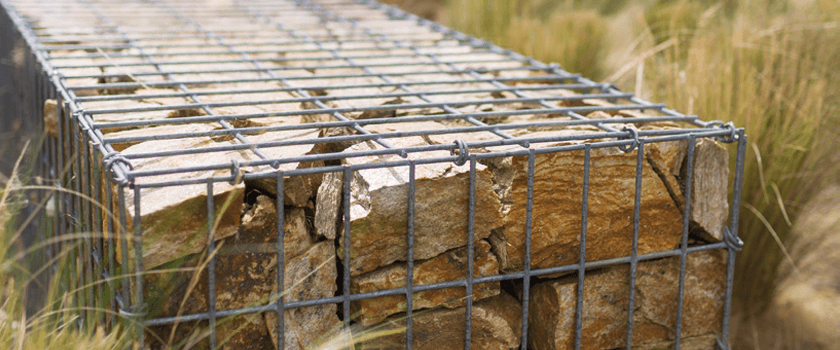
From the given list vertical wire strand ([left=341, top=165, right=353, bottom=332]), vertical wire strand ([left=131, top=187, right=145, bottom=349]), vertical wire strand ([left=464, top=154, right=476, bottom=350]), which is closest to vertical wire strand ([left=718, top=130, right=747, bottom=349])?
vertical wire strand ([left=464, top=154, right=476, bottom=350])

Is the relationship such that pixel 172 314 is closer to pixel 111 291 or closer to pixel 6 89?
pixel 111 291

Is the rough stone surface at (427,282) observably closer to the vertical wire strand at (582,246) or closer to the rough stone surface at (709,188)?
the vertical wire strand at (582,246)

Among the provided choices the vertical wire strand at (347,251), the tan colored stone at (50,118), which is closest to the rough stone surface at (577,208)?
the vertical wire strand at (347,251)

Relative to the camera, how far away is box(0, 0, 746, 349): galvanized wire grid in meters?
1.44

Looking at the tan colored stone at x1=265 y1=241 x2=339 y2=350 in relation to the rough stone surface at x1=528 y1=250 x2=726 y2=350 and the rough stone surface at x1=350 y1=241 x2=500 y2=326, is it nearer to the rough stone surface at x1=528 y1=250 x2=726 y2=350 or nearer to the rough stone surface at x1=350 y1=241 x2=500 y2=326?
the rough stone surface at x1=350 y1=241 x2=500 y2=326

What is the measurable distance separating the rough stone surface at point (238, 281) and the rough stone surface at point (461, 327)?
0.75 ft

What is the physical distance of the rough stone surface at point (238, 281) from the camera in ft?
4.52

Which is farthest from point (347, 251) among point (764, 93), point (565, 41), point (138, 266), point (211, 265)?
point (565, 41)

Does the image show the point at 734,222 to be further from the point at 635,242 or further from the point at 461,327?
the point at 461,327

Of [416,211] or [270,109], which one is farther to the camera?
[270,109]

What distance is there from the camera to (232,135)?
5.69ft

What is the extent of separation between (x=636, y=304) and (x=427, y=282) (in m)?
0.50

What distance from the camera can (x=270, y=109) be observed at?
6.66ft

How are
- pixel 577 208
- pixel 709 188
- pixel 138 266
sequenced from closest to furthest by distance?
pixel 138 266 < pixel 577 208 < pixel 709 188
